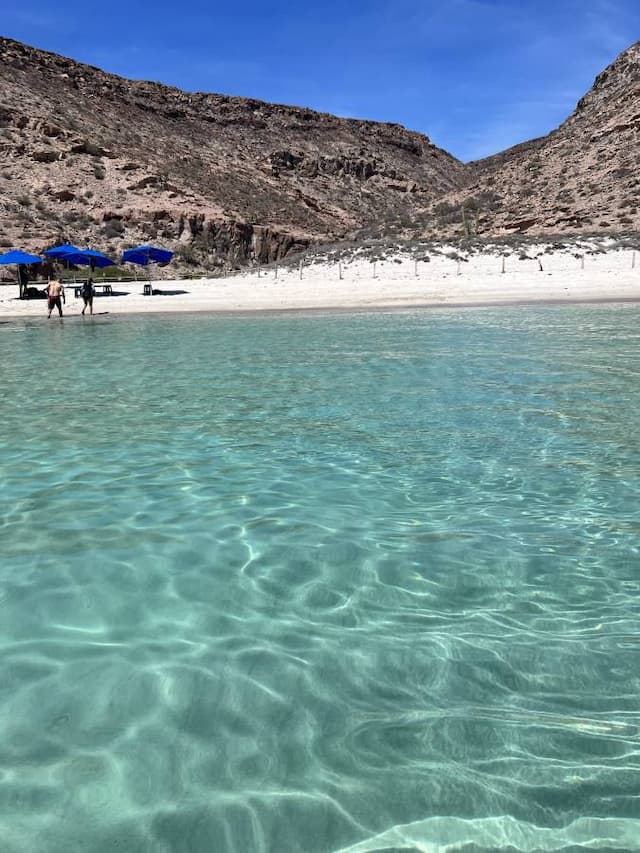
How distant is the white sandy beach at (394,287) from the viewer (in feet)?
83.7

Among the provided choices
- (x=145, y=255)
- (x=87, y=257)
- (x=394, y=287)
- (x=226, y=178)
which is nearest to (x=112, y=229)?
(x=145, y=255)

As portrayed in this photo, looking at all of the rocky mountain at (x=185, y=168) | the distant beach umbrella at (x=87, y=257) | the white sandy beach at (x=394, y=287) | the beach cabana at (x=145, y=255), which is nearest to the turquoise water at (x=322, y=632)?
the white sandy beach at (x=394, y=287)

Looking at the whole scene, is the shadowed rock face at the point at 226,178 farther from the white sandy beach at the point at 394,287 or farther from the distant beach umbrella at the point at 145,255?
the distant beach umbrella at the point at 145,255

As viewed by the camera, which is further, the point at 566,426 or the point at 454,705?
the point at 566,426

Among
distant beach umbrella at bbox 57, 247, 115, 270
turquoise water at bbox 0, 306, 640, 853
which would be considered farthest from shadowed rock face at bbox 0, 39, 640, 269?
turquoise water at bbox 0, 306, 640, 853

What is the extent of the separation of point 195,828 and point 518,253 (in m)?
32.3

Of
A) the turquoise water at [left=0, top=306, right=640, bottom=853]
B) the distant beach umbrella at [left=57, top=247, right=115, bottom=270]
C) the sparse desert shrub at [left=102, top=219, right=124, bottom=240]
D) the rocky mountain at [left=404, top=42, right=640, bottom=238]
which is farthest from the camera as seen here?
the sparse desert shrub at [left=102, top=219, right=124, bottom=240]

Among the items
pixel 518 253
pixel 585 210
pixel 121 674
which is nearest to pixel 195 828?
pixel 121 674

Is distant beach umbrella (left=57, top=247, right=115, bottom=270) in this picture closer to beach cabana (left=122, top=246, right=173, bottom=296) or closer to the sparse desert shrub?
beach cabana (left=122, top=246, right=173, bottom=296)

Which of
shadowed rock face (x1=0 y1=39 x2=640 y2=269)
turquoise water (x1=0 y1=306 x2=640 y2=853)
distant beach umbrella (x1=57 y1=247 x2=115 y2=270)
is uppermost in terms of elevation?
shadowed rock face (x1=0 y1=39 x2=640 y2=269)

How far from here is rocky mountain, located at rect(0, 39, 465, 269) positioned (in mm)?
46469

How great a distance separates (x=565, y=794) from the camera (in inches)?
84.4

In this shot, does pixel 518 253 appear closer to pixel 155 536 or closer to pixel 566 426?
pixel 566 426

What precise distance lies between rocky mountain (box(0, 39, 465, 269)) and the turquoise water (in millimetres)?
39696
